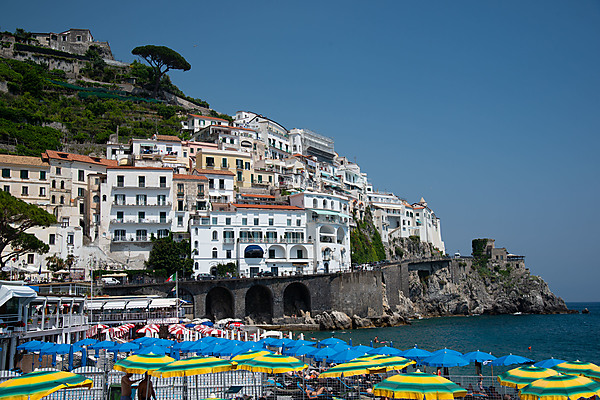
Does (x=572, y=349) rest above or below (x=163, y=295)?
below

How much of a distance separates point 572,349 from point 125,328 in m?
40.5

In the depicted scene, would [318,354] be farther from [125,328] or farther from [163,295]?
[163,295]

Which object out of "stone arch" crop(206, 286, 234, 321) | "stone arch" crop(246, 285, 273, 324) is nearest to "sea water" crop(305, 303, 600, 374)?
"stone arch" crop(246, 285, 273, 324)

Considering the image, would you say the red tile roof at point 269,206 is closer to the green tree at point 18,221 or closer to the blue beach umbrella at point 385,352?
the green tree at point 18,221

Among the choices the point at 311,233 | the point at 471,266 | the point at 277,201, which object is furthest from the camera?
the point at 471,266

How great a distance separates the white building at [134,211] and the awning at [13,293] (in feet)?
109

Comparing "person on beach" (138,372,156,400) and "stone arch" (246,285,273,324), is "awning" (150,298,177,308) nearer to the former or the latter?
"stone arch" (246,285,273,324)

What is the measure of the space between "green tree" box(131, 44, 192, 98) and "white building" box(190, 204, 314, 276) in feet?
179

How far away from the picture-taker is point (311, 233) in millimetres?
67500

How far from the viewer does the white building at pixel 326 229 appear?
67125mm

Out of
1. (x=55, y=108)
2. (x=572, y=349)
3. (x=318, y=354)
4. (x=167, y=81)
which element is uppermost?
(x=167, y=81)

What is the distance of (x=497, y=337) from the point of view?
5778cm

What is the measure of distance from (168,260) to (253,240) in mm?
10537

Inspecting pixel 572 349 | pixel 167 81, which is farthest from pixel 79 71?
pixel 572 349
